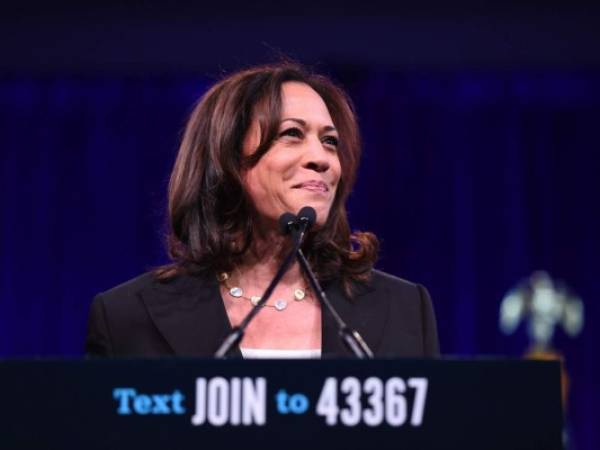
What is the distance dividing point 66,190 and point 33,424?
453 centimetres

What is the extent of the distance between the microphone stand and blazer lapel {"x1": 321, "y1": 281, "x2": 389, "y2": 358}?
269mm

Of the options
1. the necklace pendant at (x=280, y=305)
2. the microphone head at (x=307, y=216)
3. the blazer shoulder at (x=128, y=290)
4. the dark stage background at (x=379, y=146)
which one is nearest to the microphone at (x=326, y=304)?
the microphone head at (x=307, y=216)

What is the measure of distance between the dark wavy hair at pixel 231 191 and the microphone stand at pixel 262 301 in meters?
0.35

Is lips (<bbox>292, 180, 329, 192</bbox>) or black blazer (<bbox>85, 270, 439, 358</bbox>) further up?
lips (<bbox>292, 180, 329, 192</bbox>)

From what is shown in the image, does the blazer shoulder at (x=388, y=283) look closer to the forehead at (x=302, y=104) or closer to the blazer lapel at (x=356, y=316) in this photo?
the blazer lapel at (x=356, y=316)

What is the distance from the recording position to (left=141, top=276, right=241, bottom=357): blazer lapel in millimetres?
1898

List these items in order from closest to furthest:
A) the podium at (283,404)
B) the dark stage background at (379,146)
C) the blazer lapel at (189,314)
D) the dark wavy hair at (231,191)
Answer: the podium at (283,404), the blazer lapel at (189,314), the dark wavy hair at (231,191), the dark stage background at (379,146)

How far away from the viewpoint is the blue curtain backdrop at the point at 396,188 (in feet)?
17.9

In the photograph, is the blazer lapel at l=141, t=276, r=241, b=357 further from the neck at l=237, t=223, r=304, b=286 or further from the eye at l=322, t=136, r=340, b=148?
the eye at l=322, t=136, r=340, b=148

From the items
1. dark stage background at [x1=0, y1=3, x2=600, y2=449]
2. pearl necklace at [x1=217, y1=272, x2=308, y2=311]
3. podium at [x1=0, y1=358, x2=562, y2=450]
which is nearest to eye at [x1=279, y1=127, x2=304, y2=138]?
pearl necklace at [x1=217, y1=272, x2=308, y2=311]

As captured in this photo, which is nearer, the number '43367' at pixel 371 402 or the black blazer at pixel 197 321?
the number '43367' at pixel 371 402

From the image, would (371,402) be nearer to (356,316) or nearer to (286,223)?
(286,223)

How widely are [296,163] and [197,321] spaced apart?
15.3 inches

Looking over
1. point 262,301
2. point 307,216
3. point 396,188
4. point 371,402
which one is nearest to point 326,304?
point 262,301
